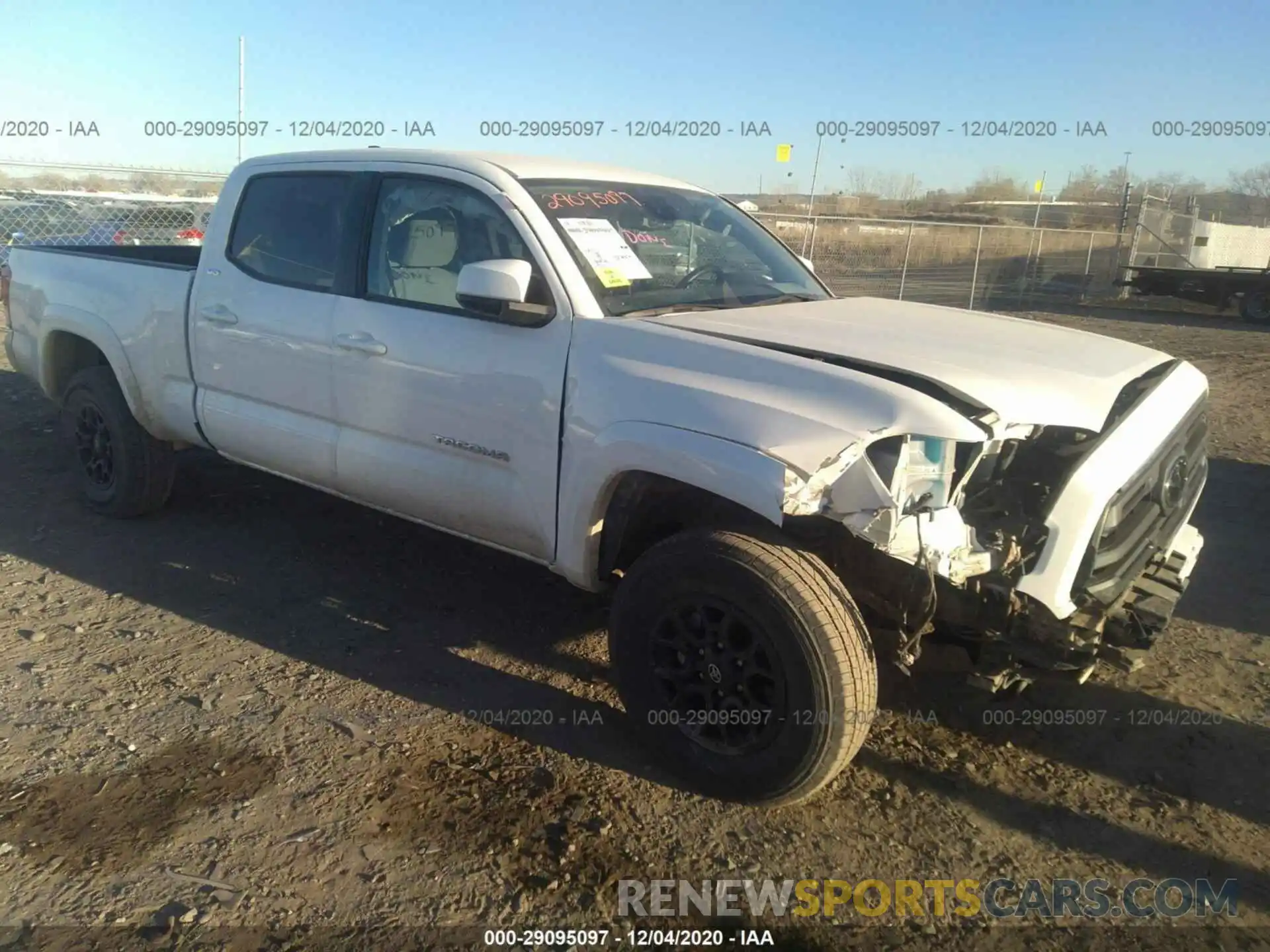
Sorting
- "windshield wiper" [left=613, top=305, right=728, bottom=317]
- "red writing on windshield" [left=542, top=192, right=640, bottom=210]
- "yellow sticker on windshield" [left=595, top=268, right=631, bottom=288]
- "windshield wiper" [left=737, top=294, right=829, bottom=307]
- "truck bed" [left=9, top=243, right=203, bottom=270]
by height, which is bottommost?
"truck bed" [left=9, top=243, right=203, bottom=270]

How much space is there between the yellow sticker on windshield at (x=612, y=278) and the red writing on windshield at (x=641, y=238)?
257mm

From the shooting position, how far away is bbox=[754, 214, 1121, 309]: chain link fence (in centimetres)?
2044

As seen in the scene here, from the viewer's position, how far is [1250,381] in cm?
1021

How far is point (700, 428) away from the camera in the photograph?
2783 millimetres

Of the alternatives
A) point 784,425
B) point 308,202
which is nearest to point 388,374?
point 308,202

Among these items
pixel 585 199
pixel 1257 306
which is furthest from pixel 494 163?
pixel 1257 306

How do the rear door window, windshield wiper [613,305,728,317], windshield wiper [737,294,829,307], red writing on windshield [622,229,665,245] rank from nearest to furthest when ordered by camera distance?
1. windshield wiper [613,305,728,317]
2. red writing on windshield [622,229,665,245]
3. windshield wiper [737,294,829,307]
4. the rear door window

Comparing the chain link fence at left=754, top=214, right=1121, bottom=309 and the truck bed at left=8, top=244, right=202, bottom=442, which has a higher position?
the chain link fence at left=754, top=214, right=1121, bottom=309

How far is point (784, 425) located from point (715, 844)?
1.25 metres

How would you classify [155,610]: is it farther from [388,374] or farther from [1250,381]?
[1250,381]

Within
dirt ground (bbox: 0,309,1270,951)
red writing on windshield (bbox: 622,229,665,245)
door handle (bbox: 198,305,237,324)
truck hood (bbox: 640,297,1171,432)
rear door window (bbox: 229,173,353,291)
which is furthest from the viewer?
door handle (bbox: 198,305,237,324)

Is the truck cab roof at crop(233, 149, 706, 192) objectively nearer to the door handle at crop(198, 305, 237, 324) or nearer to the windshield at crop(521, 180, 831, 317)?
the windshield at crop(521, 180, 831, 317)

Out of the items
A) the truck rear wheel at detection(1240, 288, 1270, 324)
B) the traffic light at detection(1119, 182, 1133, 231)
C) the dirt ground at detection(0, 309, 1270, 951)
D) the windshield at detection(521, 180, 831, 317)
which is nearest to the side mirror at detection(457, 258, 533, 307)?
the windshield at detection(521, 180, 831, 317)

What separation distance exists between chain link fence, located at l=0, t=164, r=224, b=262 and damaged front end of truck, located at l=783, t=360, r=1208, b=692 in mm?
10249
